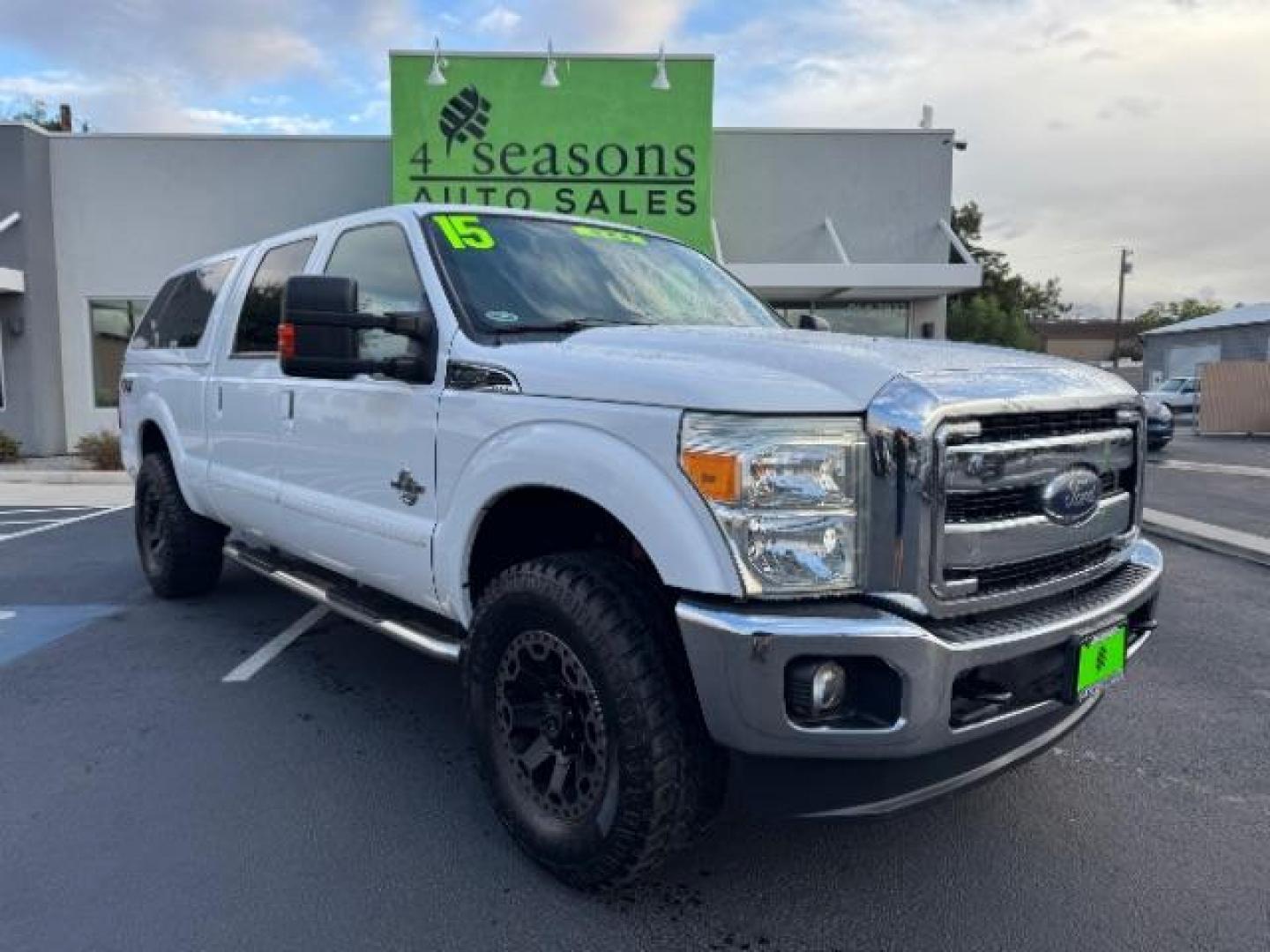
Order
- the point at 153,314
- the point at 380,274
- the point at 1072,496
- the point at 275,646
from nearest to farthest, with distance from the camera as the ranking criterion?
the point at 1072,496 < the point at 380,274 < the point at 275,646 < the point at 153,314

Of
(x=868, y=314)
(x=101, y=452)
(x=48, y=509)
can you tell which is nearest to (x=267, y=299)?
(x=48, y=509)

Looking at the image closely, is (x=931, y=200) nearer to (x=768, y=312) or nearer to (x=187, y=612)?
(x=768, y=312)

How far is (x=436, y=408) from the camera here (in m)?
3.11

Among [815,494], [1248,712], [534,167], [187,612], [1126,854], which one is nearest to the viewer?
[815,494]

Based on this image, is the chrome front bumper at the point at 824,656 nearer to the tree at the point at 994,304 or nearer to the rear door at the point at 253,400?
the rear door at the point at 253,400

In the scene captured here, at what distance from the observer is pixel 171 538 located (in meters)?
5.56

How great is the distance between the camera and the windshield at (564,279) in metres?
3.25

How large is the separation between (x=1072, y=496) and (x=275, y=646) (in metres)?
4.07

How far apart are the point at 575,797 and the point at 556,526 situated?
0.85 meters

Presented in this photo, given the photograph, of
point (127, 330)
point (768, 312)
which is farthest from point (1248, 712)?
point (127, 330)

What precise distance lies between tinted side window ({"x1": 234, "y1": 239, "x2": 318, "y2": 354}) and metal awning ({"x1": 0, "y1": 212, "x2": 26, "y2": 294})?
13.1 m

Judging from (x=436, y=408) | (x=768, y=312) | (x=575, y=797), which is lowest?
(x=575, y=797)

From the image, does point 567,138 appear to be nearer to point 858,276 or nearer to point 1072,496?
point 858,276

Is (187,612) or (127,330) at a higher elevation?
(127,330)
